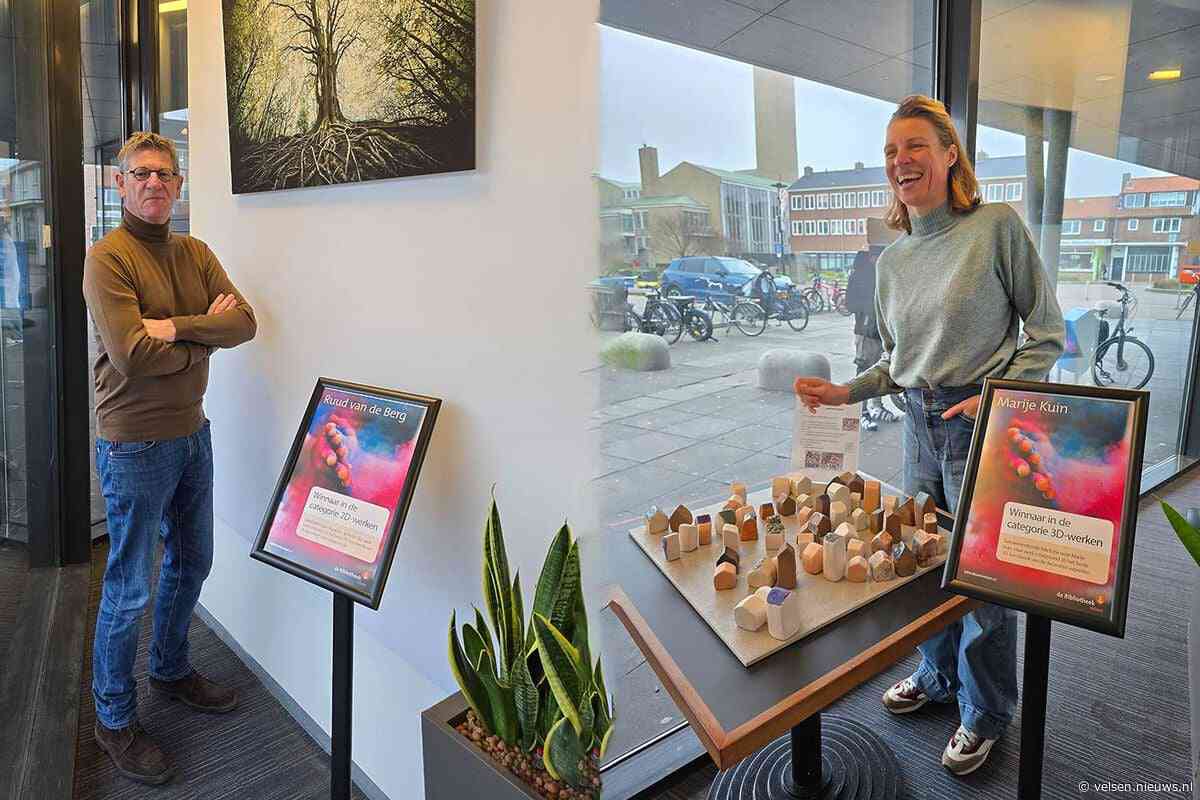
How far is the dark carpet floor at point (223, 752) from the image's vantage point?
214cm

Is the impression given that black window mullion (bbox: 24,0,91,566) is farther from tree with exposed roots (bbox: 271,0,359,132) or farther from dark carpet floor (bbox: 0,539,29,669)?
tree with exposed roots (bbox: 271,0,359,132)

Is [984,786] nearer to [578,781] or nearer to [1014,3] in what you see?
[578,781]

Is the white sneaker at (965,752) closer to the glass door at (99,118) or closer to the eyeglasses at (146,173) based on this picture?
the eyeglasses at (146,173)

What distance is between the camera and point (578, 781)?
4.51 feet

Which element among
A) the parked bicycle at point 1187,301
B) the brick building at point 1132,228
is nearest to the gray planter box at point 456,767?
the brick building at point 1132,228

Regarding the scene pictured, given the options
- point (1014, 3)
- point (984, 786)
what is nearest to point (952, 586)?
point (984, 786)

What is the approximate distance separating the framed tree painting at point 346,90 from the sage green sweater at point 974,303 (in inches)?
44.3

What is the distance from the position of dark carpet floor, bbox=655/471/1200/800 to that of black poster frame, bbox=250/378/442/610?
1004mm

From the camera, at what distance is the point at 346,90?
74.7 inches

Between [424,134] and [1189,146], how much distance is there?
3.80 metres

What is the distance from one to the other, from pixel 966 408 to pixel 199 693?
8.05ft

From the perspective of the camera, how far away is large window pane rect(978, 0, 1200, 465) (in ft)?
10.4

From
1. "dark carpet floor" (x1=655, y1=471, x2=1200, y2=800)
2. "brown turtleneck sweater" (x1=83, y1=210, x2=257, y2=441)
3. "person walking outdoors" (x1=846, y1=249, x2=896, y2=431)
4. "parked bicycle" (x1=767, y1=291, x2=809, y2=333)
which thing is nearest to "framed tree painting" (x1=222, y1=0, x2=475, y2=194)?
"brown turtleneck sweater" (x1=83, y1=210, x2=257, y2=441)

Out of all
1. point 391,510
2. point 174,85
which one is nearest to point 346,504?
point 391,510
